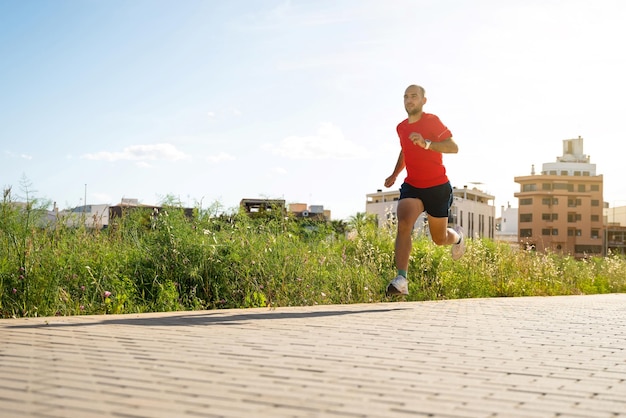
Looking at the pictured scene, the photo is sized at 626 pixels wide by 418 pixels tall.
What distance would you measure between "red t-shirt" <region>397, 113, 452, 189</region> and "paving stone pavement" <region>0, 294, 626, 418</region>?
2118 mm

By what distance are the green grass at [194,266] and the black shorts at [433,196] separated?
1.66 m

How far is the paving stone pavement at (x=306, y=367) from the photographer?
289 cm

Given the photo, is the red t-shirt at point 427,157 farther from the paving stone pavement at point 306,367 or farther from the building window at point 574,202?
the building window at point 574,202

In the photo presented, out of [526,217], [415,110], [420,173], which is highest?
[526,217]

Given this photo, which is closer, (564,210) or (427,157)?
(427,157)

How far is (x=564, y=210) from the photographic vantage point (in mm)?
114938

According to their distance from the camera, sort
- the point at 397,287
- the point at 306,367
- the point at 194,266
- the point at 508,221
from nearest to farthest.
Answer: the point at 306,367
the point at 397,287
the point at 194,266
the point at 508,221

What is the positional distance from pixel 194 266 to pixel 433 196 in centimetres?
268

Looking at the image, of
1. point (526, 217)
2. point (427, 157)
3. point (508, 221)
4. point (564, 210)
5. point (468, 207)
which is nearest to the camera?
point (427, 157)

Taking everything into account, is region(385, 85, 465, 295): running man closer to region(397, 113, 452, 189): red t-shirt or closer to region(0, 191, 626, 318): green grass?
region(397, 113, 452, 189): red t-shirt

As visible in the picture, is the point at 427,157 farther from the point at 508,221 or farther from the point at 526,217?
the point at 508,221

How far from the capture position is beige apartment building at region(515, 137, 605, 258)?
376ft

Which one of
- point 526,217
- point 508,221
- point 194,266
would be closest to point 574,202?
point 526,217

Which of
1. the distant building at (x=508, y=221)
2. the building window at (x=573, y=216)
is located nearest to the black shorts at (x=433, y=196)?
the building window at (x=573, y=216)
